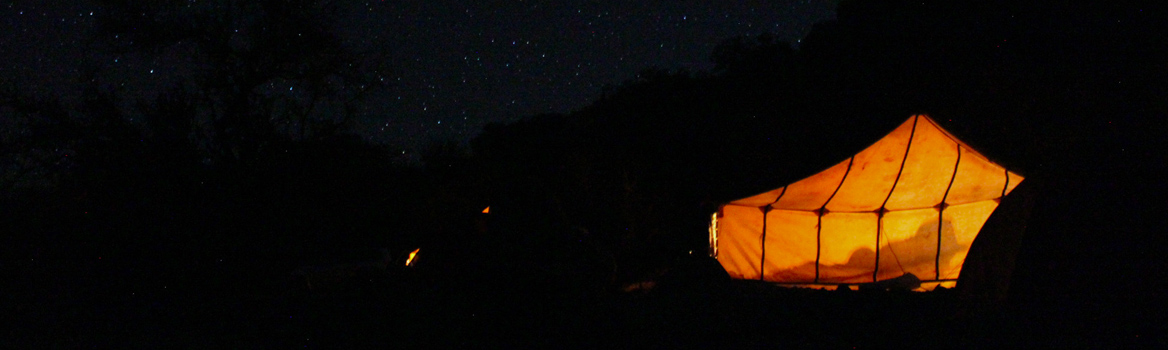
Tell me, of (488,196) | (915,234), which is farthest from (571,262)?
(488,196)

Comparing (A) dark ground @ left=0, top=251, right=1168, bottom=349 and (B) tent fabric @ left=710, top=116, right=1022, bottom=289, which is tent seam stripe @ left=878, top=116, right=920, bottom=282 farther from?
(A) dark ground @ left=0, top=251, right=1168, bottom=349

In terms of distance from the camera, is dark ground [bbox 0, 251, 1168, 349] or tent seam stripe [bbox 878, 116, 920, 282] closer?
dark ground [bbox 0, 251, 1168, 349]

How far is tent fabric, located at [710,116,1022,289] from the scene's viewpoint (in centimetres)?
618

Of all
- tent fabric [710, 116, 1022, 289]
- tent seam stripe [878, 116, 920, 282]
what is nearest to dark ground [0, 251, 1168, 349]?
tent fabric [710, 116, 1022, 289]

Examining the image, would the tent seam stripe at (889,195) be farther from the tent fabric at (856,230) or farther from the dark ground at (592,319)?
the dark ground at (592,319)

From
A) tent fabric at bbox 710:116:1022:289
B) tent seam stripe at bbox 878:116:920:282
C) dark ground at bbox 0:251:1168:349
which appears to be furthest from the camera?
tent fabric at bbox 710:116:1022:289

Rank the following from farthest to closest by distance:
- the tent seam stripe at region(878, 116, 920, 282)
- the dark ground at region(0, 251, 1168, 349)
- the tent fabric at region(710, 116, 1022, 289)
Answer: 1. the tent fabric at region(710, 116, 1022, 289)
2. the tent seam stripe at region(878, 116, 920, 282)
3. the dark ground at region(0, 251, 1168, 349)

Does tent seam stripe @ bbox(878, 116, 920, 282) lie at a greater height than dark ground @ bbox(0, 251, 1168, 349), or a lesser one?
greater

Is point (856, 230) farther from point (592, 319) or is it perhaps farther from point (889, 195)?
point (592, 319)

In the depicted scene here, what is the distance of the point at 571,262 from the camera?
666 centimetres

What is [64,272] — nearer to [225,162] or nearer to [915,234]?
[225,162]

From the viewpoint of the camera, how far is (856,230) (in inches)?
264

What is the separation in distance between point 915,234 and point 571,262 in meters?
3.72

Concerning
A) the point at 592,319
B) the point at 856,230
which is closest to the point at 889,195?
the point at 856,230
